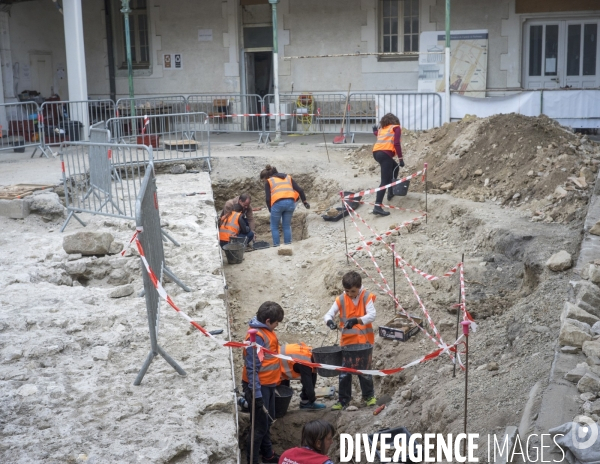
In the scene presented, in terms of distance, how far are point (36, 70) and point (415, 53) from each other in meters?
11.5

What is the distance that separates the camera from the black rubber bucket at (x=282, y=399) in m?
6.36

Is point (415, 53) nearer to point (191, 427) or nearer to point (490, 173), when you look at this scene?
point (490, 173)

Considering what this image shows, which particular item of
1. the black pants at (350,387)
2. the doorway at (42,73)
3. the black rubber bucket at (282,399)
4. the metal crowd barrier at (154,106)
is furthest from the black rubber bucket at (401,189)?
the doorway at (42,73)

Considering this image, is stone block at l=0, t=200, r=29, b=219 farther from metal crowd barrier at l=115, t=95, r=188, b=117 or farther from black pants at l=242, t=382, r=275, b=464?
metal crowd barrier at l=115, t=95, r=188, b=117

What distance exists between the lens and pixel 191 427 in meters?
4.85

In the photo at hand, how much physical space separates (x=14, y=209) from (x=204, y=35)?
41.9 ft

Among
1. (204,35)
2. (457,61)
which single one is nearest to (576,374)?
(457,61)

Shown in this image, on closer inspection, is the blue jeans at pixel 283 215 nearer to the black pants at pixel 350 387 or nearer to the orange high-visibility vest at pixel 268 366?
the black pants at pixel 350 387

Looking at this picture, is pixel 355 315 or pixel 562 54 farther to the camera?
pixel 562 54

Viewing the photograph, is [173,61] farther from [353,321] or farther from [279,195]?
[353,321]

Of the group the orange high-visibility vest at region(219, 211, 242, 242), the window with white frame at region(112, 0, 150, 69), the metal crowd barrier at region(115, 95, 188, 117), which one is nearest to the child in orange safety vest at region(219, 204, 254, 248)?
the orange high-visibility vest at region(219, 211, 242, 242)

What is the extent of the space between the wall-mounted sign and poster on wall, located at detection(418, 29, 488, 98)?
6.50 m

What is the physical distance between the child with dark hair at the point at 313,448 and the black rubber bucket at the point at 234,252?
6482 millimetres

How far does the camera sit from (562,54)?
1905cm
